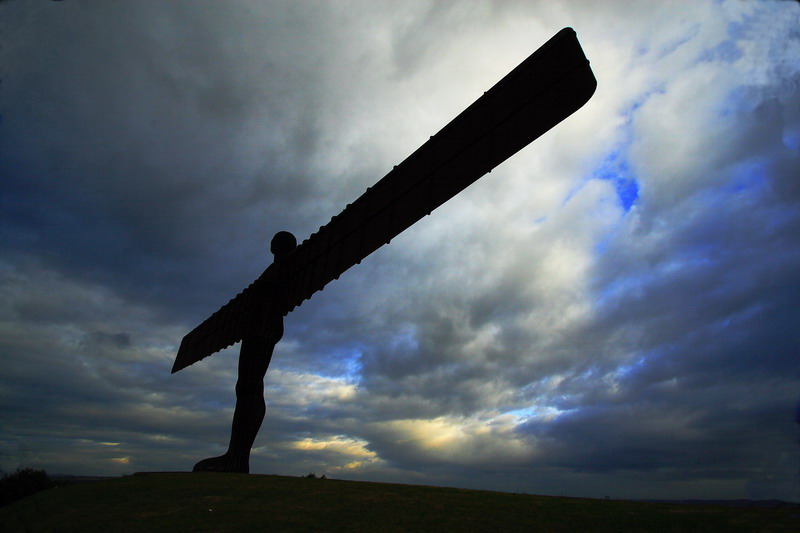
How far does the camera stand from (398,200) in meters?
8.78

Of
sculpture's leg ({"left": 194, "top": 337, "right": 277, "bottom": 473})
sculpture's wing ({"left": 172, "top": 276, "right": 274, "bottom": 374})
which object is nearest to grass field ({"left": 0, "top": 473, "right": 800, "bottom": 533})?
sculpture's leg ({"left": 194, "top": 337, "right": 277, "bottom": 473})

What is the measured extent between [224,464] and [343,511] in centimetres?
495

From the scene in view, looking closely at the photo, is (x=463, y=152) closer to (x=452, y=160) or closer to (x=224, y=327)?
(x=452, y=160)

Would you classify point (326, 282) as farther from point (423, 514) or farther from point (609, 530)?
point (609, 530)

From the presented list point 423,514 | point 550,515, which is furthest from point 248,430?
point 550,515

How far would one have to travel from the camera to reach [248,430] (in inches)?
395

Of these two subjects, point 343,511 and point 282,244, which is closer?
point 343,511

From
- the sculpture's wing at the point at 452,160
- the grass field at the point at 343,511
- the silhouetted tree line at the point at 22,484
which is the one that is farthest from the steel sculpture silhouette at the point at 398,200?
→ the silhouetted tree line at the point at 22,484

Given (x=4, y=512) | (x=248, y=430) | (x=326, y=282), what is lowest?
(x=4, y=512)

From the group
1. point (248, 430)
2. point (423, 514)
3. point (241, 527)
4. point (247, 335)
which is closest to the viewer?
point (241, 527)

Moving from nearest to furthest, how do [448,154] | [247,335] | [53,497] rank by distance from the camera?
[448,154] → [53,497] → [247,335]

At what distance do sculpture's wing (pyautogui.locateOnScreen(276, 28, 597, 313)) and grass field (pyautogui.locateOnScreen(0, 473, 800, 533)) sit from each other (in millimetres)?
4473

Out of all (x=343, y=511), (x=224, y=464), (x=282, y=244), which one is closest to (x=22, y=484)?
(x=224, y=464)

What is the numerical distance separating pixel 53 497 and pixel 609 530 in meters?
9.47
